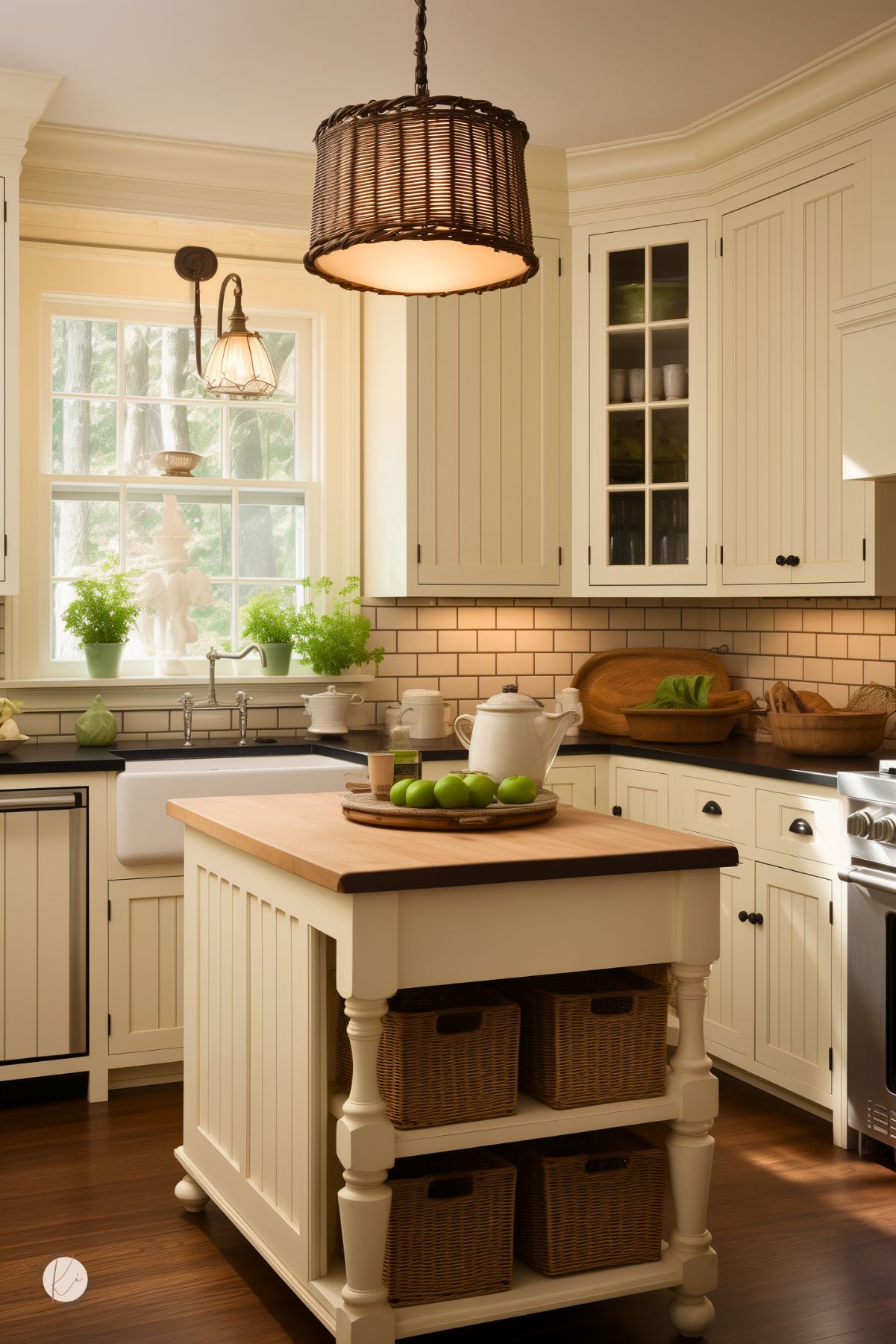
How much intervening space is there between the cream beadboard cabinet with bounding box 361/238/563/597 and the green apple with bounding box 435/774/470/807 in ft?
6.72

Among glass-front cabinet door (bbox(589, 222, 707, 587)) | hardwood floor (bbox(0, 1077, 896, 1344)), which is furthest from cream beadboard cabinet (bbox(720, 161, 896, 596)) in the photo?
hardwood floor (bbox(0, 1077, 896, 1344))

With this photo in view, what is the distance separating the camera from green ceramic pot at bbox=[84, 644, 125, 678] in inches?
173

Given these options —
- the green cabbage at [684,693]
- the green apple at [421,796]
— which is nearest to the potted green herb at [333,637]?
the green cabbage at [684,693]

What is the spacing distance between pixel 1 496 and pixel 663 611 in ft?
8.37

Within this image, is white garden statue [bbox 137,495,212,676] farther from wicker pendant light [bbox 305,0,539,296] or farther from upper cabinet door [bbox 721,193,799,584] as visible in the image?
wicker pendant light [bbox 305,0,539,296]

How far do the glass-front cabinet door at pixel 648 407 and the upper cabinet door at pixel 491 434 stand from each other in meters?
0.16

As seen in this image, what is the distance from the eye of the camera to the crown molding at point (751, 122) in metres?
3.67

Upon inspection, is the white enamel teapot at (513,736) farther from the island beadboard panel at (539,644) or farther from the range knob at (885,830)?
the island beadboard panel at (539,644)

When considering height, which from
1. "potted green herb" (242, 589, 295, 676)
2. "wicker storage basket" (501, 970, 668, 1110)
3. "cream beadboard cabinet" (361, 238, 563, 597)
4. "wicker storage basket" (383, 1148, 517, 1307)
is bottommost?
"wicker storage basket" (383, 1148, 517, 1307)

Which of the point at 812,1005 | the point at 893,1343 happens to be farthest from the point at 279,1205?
the point at 812,1005

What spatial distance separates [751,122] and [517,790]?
2.66m

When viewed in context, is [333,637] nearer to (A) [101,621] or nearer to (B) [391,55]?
(A) [101,621]

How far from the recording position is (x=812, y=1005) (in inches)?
136

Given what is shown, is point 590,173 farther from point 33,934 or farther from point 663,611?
point 33,934
